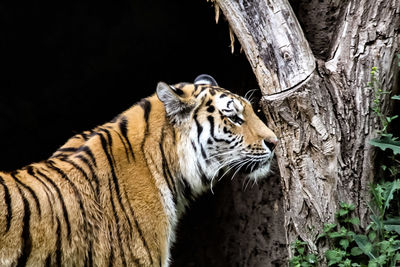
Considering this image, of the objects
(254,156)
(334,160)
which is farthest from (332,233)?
(254,156)

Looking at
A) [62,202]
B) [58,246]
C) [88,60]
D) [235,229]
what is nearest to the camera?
[58,246]

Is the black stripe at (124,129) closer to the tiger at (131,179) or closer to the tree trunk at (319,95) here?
the tiger at (131,179)

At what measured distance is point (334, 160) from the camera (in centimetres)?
359

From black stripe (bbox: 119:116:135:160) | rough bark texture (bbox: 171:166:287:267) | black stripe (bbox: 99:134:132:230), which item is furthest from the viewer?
rough bark texture (bbox: 171:166:287:267)

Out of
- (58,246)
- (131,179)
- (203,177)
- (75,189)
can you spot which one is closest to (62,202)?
(75,189)

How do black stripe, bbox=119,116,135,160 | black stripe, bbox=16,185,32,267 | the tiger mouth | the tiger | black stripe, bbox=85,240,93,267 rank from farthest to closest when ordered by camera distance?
the tiger mouth → black stripe, bbox=119,116,135,160 → black stripe, bbox=85,240,93,267 → the tiger → black stripe, bbox=16,185,32,267

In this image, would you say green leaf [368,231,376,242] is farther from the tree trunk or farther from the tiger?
the tiger

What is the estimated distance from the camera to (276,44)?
11.7 ft

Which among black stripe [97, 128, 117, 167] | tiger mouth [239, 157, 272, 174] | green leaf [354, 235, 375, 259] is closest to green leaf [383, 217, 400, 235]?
green leaf [354, 235, 375, 259]

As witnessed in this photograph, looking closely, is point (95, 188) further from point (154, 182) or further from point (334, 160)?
point (334, 160)

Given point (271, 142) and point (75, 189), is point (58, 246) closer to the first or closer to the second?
point (75, 189)

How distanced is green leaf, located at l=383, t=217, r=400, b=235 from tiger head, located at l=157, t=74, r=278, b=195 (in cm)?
88

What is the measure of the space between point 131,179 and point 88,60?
2.62 metres

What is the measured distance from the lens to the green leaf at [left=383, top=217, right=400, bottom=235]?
3438 millimetres
